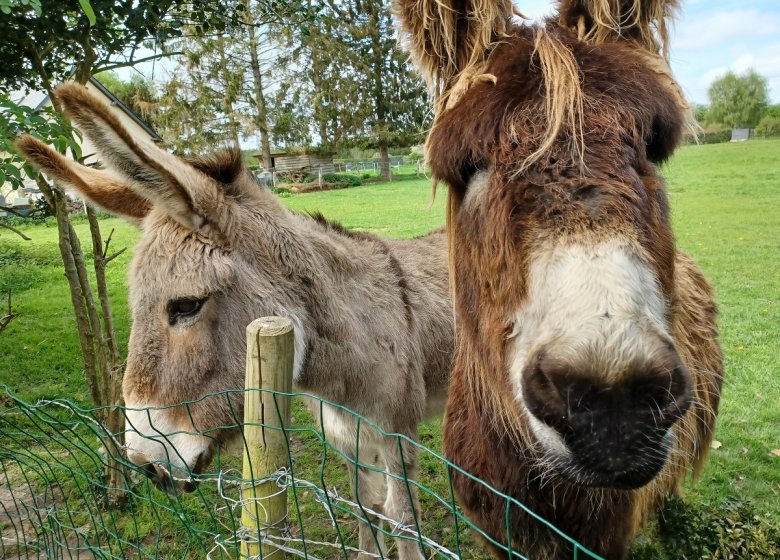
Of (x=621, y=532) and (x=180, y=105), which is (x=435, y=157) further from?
(x=180, y=105)

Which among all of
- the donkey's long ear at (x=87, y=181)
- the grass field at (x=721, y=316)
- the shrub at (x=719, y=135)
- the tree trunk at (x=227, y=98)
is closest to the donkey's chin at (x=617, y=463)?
the grass field at (x=721, y=316)

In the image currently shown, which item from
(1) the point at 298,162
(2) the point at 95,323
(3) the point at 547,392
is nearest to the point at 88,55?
(2) the point at 95,323

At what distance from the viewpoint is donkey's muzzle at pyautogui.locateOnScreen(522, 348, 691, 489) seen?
4.01 ft

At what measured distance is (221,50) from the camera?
32.8m

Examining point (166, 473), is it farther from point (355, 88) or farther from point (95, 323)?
point (355, 88)

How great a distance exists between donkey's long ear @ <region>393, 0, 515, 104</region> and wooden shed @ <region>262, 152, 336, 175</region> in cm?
3806

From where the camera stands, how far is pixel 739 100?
68.9 meters

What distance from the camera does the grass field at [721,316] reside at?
434 cm

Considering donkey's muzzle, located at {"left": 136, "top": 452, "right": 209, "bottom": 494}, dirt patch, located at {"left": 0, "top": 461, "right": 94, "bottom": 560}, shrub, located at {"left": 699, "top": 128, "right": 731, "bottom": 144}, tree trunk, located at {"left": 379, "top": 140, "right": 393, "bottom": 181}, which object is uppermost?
shrub, located at {"left": 699, "top": 128, "right": 731, "bottom": 144}

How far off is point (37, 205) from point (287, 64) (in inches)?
1337

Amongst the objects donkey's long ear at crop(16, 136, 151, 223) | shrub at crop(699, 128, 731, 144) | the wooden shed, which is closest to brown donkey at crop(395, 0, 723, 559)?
donkey's long ear at crop(16, 136, 151, 223)

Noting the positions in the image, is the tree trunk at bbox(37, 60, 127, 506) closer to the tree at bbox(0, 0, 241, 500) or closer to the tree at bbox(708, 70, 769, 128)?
the tree at bbox(0, 0, 241, 500)

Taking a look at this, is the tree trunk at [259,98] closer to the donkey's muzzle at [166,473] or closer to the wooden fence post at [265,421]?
the donkey's muzzle at [166,473]

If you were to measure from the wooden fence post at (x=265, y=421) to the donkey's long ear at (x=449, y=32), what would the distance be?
1.30 metres
